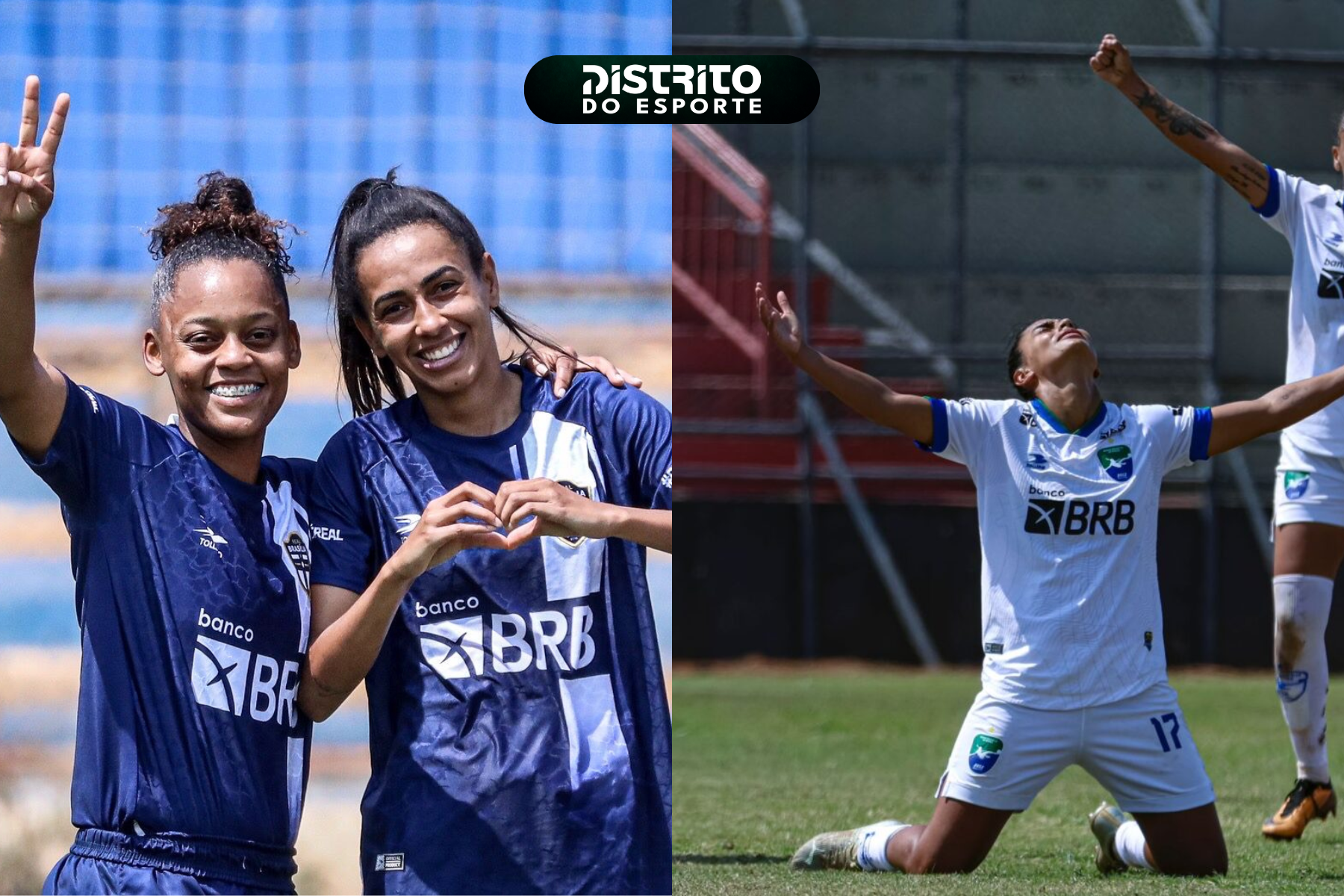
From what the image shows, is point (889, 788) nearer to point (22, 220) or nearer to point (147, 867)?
point (147, 867)

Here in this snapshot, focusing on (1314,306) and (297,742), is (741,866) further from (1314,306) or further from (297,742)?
(1314,306)

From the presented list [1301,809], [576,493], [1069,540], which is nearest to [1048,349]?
[1069,540]

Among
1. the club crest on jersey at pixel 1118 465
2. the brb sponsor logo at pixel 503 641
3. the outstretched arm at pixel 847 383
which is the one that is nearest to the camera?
the brb sponsor logo at pixel 503 641

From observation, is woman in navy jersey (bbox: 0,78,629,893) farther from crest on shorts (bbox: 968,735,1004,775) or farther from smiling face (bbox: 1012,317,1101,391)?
smiling face (bbox: 1012,317,1101,391)

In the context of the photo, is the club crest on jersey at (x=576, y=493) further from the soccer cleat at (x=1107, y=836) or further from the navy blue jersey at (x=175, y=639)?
the soccer cleat at (x=1107, y=836)

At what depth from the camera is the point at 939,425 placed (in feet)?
14.6

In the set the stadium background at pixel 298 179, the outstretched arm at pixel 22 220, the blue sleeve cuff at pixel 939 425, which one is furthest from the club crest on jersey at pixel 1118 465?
the outstretched arm at pixel 22 220

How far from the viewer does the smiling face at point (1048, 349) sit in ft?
14.6

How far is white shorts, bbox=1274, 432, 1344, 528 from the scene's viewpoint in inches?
199

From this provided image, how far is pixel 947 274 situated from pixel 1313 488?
7.49 meters

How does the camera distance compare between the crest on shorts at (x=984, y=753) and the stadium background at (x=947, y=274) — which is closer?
the crest on shorts at (x=984, y=753)

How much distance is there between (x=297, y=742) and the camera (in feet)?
9.46

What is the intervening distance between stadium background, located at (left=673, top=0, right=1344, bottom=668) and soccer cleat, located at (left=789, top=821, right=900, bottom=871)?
675 centimetres

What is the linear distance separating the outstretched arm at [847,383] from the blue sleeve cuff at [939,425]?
0.01 m
